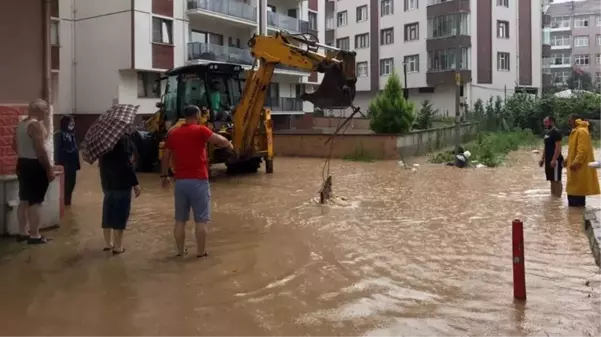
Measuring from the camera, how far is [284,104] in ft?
125

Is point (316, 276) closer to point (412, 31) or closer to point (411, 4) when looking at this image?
point (412, 31)

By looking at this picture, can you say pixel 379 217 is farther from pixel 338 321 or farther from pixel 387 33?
pixel 387 33

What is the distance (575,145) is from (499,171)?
278 inches

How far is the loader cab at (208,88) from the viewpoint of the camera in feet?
51.4

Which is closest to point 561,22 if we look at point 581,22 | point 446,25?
point 581,22

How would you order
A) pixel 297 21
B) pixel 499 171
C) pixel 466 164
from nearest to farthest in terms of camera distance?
pixel 499 171 → pixel 466 164 → pixel 297 21

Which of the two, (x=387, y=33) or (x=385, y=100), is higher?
(x=387, y=33)

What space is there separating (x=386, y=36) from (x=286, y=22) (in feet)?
60.0

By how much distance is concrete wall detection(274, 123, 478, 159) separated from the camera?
2222 centimetres

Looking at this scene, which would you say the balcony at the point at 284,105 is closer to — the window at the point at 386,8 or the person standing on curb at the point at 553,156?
the window at the point at 386,8

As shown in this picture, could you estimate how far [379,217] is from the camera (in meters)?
10.0

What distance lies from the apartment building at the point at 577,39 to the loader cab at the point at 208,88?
77073 mm

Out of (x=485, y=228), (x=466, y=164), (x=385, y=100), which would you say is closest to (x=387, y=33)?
(x=385, y=100)

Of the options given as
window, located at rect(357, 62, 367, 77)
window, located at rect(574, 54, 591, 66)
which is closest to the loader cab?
window, located at rect(357, 62, 367, 77)
